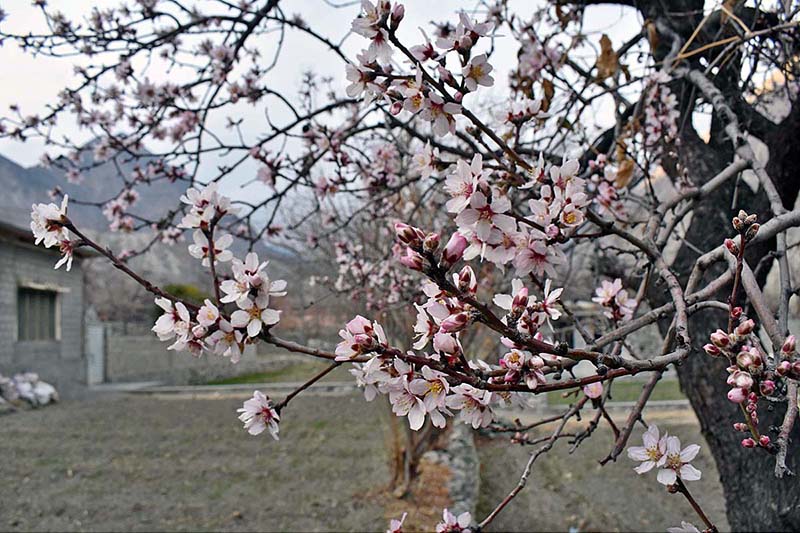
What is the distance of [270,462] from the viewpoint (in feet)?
17.5

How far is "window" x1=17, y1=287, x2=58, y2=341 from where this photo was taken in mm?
6160

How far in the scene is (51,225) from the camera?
30.6 inches

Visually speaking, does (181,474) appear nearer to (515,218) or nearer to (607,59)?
(607,59)

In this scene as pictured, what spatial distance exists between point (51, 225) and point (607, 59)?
1531mm

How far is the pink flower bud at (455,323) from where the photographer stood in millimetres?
578

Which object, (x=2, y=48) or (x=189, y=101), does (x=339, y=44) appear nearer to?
(x=189, y=101)

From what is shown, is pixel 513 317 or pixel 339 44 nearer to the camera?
pixel 513 317

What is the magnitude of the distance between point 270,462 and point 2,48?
439cm

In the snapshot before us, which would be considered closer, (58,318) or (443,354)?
(443,354)

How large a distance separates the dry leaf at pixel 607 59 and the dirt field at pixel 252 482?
10.1 feet

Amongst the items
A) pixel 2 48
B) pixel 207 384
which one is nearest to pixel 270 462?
pixel 2 48

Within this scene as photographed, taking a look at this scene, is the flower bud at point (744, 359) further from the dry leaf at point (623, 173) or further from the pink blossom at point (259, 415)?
the dry leaf at point (623, 173)

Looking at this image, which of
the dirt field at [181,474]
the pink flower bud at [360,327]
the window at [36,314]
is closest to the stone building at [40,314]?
the window at [36,314]

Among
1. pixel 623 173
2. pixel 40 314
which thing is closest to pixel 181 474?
pixel 40 314
